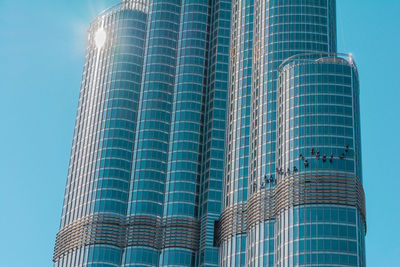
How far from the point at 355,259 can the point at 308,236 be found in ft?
37.1

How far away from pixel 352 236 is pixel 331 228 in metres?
4.89

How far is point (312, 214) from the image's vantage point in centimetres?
19925

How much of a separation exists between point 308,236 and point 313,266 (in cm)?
742

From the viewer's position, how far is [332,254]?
631ft

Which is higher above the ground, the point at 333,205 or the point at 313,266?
the point at 333,205

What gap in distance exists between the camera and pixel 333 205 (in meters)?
200

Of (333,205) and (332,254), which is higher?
(333,205)

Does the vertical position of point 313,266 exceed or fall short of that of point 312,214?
it falls short

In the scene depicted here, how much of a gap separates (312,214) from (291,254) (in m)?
10.4

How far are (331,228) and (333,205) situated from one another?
21.4ft

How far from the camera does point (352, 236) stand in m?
195

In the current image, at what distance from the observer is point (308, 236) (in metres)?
196

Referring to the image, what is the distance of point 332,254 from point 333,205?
495 inches

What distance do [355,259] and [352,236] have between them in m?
5.37
